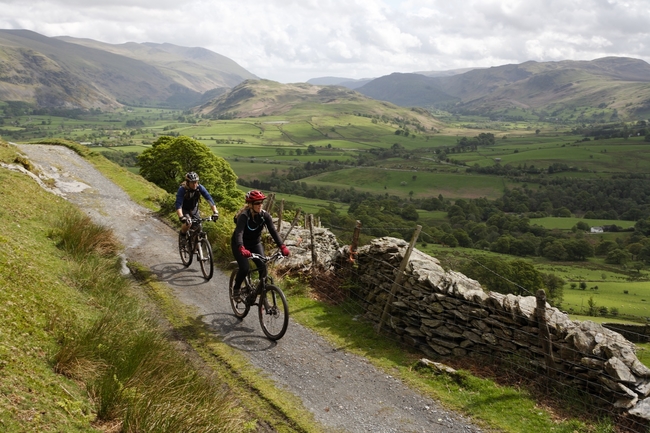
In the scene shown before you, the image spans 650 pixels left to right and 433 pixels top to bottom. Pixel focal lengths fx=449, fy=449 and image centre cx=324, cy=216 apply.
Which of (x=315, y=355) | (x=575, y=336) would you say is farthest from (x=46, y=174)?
(x=575, y=336)

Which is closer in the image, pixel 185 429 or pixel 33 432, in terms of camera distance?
pixel 33 432

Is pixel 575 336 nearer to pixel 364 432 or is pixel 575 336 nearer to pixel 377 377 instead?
pixel 377 377

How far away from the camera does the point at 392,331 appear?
36.9 feet

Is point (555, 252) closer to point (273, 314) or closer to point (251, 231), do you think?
point (273, 314)

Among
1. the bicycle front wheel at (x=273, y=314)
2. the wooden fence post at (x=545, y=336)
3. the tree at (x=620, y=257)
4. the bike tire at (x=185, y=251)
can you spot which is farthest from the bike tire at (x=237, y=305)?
the tree at (x=620, y=257)

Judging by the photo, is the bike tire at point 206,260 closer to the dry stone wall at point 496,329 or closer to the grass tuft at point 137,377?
the grass tuft at point 137,377

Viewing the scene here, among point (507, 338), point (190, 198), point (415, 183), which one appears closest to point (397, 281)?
point (507, 338)

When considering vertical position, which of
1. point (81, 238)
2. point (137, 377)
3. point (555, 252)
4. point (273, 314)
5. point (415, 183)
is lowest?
point (555, 252)

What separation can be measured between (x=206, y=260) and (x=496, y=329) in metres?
8.26

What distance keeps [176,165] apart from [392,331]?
3102 cm

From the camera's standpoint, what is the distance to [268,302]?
10.4 meters

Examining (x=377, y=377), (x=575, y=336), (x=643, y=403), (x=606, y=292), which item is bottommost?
(x=606, y=292)

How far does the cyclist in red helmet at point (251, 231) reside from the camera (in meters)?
9.72

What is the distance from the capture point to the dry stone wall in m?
7.97
